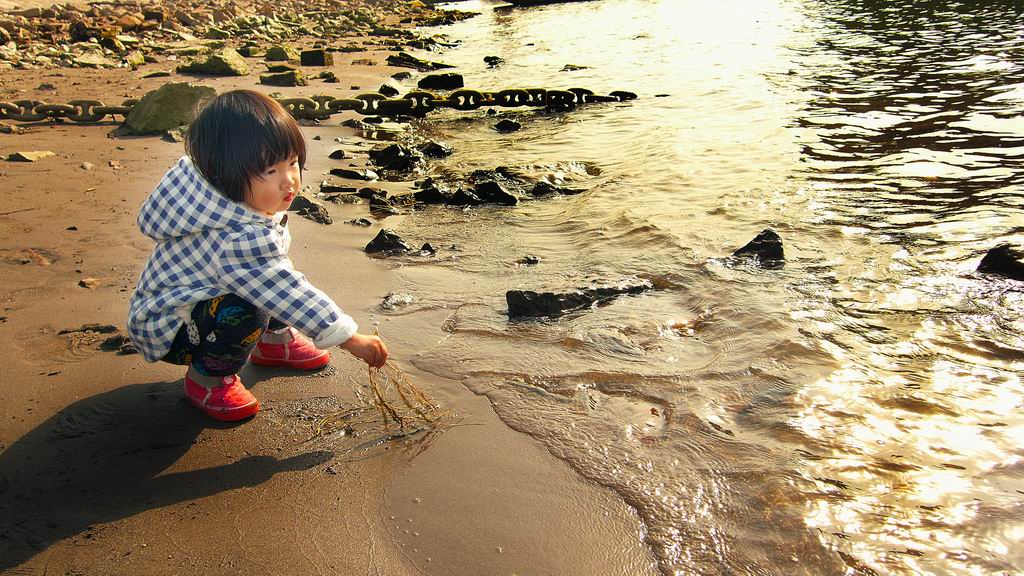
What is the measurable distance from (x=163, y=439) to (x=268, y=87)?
7.97 m

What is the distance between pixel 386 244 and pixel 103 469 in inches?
88.9

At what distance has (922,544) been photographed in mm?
2154

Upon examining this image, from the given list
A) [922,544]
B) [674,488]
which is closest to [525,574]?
[674,488]

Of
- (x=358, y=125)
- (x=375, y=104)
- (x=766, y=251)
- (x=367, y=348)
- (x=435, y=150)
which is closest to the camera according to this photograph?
(x=367, y=348)

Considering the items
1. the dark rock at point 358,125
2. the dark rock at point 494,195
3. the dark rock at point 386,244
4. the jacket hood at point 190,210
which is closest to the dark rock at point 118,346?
the jacket hood at point 190,210

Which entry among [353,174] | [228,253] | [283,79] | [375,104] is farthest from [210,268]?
[283,79]

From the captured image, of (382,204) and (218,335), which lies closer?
(218,335)

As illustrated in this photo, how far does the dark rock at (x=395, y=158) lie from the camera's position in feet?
21.6

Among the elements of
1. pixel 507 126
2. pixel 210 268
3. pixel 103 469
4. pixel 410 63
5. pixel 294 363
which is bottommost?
pixel 410 63

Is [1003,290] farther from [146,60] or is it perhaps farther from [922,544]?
[146,60]

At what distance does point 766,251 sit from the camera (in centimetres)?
428

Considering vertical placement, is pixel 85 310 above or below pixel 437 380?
above

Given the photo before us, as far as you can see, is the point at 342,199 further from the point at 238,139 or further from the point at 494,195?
the point at 238,139

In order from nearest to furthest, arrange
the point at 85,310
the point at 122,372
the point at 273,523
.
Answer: the point at 273,523 < the point at 122,372 < the point at 85,310
